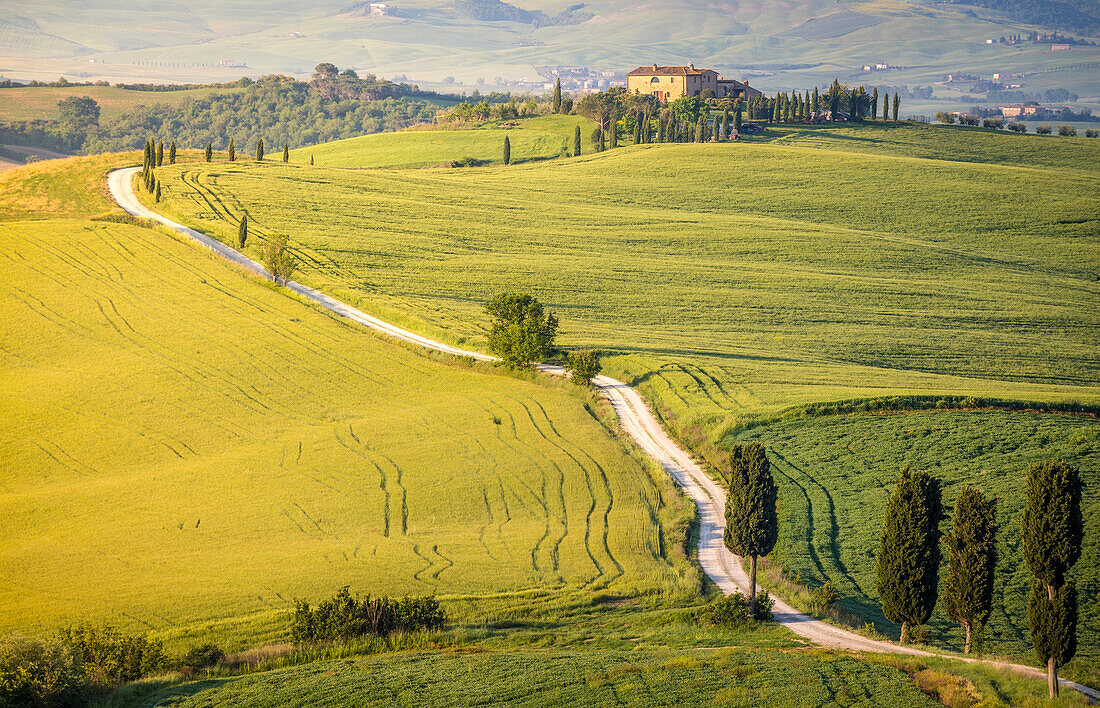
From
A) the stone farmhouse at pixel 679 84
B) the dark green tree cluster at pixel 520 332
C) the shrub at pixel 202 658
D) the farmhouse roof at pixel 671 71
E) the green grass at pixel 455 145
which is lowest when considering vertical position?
the shrub at pixel 202 658

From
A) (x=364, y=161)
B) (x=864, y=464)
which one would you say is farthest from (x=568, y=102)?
(x=864, y=464)

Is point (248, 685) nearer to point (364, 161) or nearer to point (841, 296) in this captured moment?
point (841, 296)

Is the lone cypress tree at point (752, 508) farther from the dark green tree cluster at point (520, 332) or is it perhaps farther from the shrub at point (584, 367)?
the dark green tree cluster at point (520, 332)

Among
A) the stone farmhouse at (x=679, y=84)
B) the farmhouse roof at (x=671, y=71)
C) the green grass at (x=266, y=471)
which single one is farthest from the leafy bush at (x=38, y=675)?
the farmhouse roof at (x=671, y=71)

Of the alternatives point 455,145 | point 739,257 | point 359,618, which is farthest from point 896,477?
point 455,145

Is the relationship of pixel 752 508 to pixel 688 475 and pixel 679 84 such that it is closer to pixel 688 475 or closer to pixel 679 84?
pixel 688 475

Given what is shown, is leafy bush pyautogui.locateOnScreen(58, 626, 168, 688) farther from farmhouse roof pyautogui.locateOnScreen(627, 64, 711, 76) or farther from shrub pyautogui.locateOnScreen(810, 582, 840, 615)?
farmhouse roof pyautogui.locateOnScreen(627, 64, 711, 76)
